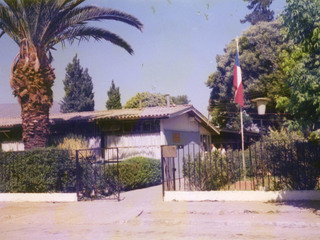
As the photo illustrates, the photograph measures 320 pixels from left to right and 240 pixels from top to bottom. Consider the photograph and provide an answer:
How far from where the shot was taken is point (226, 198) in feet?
33.6

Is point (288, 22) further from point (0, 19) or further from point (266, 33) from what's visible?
point (266, 33)

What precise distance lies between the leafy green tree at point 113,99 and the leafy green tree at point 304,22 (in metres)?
35.6

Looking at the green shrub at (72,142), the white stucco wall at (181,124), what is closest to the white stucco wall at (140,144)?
the white stucco wall at (181,124)

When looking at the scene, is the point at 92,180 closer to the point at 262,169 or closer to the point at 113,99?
the point at 262,169

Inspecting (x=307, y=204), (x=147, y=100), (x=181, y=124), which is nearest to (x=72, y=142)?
(x=181, y=124)

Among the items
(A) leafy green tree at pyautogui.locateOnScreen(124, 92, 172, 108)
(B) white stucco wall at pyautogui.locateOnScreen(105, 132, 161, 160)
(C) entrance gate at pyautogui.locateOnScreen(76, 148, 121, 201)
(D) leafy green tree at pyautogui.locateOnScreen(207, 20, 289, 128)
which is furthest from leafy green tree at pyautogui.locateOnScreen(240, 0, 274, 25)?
(C) entrance gate at pyautogui.locateOnScreen(76, 148, 121, 201)

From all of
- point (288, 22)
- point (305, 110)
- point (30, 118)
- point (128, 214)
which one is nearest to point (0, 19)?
point (30, 118)

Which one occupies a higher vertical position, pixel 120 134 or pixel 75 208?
pixel 120 134

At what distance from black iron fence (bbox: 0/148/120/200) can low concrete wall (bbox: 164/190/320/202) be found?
2114mm

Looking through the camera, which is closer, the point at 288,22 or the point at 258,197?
the point at 288,22

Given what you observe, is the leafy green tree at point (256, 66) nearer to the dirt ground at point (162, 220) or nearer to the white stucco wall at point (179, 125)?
the white stucco wall at point (179, 125)

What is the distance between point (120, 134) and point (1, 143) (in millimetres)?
7110

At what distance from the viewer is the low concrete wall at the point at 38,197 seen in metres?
11.4

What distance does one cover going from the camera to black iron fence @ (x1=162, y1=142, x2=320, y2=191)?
32.3 feet
